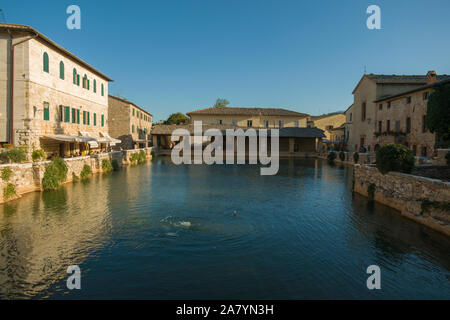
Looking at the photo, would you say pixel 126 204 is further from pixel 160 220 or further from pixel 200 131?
pixel 200 131

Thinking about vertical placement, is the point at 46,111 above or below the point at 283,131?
below

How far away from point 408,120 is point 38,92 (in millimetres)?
31853

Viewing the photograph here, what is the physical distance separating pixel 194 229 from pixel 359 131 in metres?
35.1

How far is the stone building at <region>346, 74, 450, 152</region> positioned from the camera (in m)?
32.9

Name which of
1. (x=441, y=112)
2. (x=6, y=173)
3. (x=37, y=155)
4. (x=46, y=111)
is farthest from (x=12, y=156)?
(x=441, y=112)

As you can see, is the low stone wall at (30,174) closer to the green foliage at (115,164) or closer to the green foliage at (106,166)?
the green foliage at (106,166)

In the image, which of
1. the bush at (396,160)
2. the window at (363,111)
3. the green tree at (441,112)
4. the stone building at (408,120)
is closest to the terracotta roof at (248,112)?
the window at (363,111)

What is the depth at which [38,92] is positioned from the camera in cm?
1930

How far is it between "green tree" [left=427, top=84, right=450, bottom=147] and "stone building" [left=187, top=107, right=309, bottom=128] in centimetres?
3733

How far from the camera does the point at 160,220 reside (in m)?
9.88

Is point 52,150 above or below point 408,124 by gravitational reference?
below

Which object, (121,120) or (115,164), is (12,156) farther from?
(121,120)
